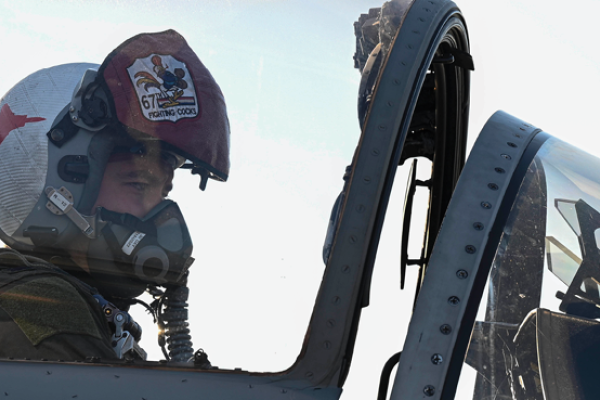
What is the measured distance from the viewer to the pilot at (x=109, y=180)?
1791 millimetres

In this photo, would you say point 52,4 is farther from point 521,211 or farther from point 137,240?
point 521,211

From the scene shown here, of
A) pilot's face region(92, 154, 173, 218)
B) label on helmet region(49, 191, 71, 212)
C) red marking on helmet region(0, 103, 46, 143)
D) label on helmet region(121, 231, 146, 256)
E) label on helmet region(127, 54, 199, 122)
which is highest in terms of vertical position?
label on helmet region(127, 54, 199, 122)

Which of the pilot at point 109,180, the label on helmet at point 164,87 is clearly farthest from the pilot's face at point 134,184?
the label on helmet at point 164,87

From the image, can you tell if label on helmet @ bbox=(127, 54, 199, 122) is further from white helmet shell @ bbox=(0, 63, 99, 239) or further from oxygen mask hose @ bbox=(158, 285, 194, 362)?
oxygen mask hose @ bbox=(158, 285, 194, 362)

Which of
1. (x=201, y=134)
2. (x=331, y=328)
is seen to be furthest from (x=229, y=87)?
(x=331, y=328)

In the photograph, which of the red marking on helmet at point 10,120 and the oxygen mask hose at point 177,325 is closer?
the oxygen mask hose at point 177,325

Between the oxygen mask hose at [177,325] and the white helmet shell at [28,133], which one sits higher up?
the white helmet shell at [28,133]

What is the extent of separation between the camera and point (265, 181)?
1.88 metres

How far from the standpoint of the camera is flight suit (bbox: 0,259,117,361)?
5.45ft

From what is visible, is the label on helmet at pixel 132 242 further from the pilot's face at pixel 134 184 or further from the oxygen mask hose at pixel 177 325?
the oxygen mask hose at pixel 177 325

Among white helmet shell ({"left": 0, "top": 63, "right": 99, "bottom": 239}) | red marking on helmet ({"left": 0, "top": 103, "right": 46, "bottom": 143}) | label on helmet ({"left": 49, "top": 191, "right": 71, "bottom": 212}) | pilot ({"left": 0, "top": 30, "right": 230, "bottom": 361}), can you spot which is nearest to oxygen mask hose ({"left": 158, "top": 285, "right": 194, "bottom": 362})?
pilot ({"left": 0, "top": 30, "right": 230, "bottom": 361})

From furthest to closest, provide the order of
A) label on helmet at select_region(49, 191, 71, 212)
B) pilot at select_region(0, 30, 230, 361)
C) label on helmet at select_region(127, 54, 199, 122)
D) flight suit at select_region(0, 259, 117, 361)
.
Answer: label on helmet at select_region(127, 54, 199, 122) < label on helmet at select_region(49, 191, 71, 212) < pilot at select_region(0, 30, 230, 361) < flight suit at select_region(0, 259, 117, 361)

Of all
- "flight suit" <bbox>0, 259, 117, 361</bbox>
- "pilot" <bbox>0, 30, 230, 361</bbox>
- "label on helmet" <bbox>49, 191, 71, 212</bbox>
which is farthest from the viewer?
"label on helmet" <bbox>49, 191, 71, 212</bbox>

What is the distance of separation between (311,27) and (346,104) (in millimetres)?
343
